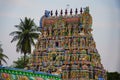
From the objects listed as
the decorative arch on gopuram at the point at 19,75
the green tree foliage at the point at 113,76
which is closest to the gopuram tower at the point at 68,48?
the green tree foliage at the point at 113,76

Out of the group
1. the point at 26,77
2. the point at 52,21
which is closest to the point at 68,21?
the point at 52,21

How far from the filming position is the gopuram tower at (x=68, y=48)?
30953 mm

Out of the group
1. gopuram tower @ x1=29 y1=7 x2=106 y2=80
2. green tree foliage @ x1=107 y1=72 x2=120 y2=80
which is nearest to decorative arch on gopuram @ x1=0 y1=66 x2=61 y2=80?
gopuram tower @ x1=29 y1=7 x2=106 y2=80

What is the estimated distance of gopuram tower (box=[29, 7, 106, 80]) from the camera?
1219 inches

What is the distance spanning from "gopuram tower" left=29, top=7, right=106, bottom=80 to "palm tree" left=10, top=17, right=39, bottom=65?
1.08 metres

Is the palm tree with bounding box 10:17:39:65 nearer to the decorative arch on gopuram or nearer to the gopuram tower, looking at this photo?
the gopuram tower

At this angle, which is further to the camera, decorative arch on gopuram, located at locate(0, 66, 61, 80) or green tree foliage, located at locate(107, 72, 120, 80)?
green tree foliage, located at locate(107, 72, 120, 80)

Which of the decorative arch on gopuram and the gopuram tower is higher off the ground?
the gopuram tower

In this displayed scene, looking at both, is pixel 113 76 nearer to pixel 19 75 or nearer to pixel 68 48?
pixel 68 48

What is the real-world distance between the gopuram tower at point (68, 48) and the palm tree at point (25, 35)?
108 cm

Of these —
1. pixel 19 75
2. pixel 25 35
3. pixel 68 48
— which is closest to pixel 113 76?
pixel 68 48

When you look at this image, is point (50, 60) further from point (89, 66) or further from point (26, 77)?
point (26, 77)

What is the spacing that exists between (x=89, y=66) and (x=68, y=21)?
4519 mm

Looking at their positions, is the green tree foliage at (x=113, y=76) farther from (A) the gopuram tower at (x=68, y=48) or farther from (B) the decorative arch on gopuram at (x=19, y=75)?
(B) the decorative arch on gopuram at (x=19, y=75)
